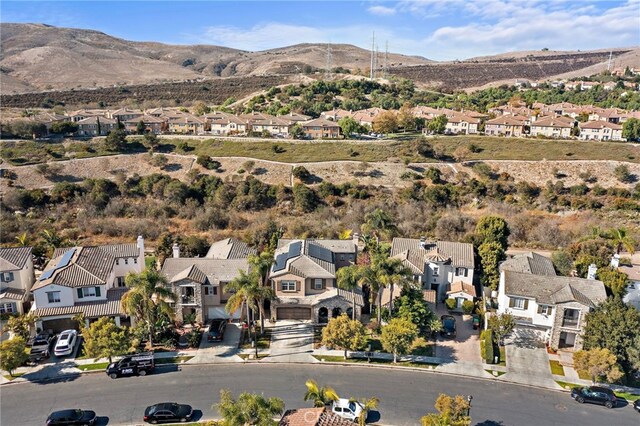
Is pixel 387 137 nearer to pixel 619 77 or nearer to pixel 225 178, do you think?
pixel 225 178

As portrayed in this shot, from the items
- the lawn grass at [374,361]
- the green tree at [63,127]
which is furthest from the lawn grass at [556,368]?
the green tree at [63,127]

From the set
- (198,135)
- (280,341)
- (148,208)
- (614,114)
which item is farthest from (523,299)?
(614,114)

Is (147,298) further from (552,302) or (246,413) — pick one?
(552,302)

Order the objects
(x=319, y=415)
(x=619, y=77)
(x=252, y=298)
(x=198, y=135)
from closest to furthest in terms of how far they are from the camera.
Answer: (x=319, y=415)
(x=252, y=298)
(x=198, y=135)
(x=619, y=77)

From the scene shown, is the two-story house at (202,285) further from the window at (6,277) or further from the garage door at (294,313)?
the window at (6,277)

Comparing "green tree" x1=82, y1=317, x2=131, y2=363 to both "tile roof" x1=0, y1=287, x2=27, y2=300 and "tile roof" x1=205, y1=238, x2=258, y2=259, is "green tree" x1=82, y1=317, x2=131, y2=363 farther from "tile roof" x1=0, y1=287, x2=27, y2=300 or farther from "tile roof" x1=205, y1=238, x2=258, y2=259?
"tile roof" x1=205, y1=238, x2=258, y2=259

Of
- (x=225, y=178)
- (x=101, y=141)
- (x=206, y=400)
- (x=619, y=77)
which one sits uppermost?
(x=619, y=77)

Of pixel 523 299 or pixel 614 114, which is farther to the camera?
pixel 614 114
